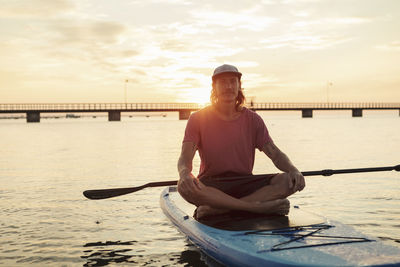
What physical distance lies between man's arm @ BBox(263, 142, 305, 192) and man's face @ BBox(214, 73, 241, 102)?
0.88 metres

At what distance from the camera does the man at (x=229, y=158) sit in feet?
20.1

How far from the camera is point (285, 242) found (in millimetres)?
4988

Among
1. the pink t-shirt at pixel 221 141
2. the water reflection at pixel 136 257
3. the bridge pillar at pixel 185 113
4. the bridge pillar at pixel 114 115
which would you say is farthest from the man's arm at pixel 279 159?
the bridge pillar at pixel 114 115

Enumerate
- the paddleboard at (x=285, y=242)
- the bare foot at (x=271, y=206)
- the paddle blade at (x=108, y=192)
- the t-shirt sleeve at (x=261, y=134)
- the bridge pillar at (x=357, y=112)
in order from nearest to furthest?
the paddleboard at (x=285, y=242), the bare foot at (x=271, y=206), the t-shirt sleeve at (x=261, y=134), the paddle blade at (x=108, y=192), the bridge pillar at (x=357, y=112)

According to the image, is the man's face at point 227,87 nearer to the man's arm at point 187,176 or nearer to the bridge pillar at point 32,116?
the man's arm at point 187,176

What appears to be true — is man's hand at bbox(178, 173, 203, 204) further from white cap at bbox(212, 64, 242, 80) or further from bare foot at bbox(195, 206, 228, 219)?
white cap at bbox(212, 64, 242, 80)

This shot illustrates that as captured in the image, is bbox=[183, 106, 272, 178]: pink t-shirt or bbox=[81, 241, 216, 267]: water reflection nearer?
bbox=[183, 106, 272, 178]: pink t-shirt

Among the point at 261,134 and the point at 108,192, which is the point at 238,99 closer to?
the point at 261,134

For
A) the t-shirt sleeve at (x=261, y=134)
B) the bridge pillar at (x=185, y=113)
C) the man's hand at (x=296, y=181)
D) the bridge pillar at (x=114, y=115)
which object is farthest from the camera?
the bridge pillar at (x=185, y=113)

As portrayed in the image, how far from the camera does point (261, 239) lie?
16.9 ft

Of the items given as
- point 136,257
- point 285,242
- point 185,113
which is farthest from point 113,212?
point 185,113

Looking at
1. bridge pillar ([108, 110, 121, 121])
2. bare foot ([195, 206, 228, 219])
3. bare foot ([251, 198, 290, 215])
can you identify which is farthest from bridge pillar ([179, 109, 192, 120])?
bare foot ([251, 198, 290, 215])

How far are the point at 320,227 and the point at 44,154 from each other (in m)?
21.7

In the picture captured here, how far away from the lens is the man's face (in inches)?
249
